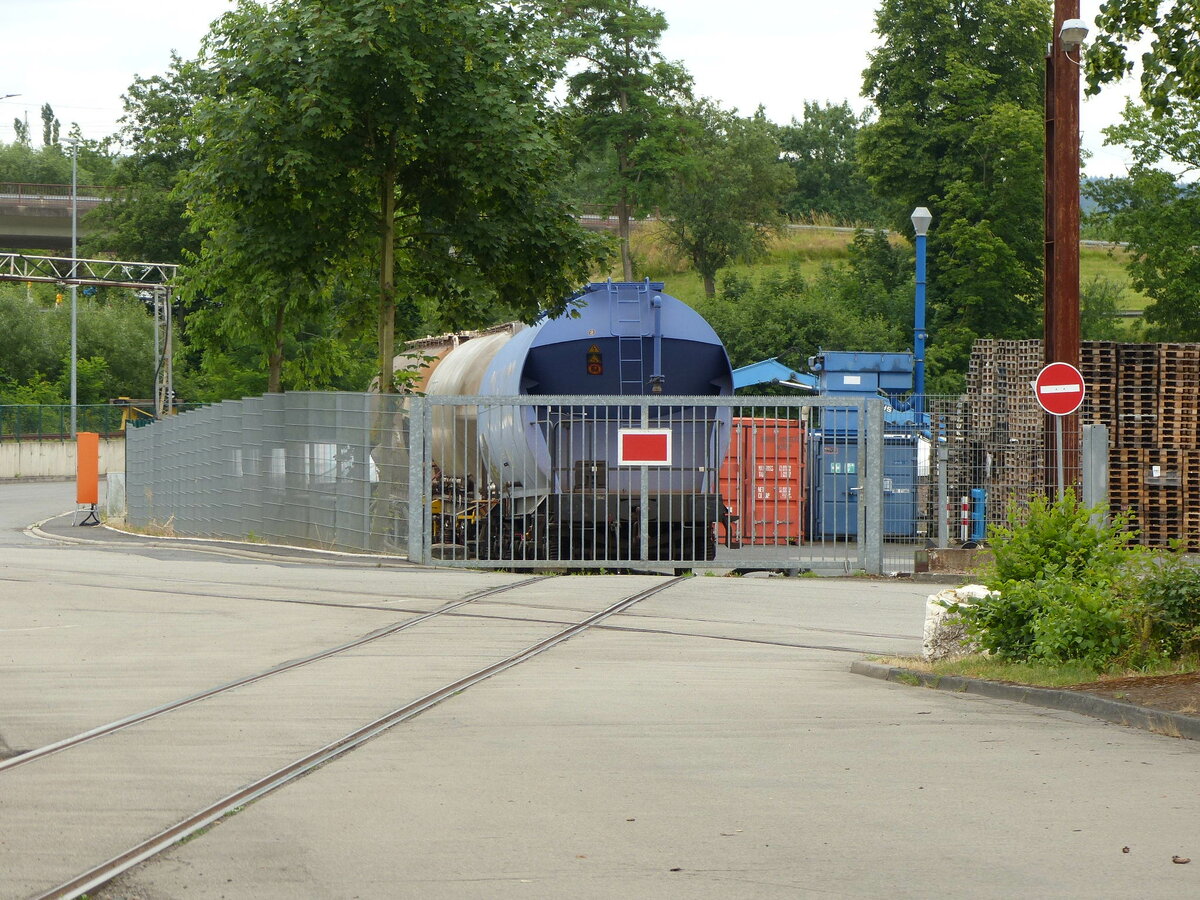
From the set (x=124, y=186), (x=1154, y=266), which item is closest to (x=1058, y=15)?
(x=1154, y=266)

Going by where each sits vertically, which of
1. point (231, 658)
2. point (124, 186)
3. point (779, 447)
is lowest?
point (231, 658)

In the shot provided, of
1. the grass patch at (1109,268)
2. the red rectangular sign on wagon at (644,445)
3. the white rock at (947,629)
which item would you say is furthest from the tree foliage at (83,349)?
the white rock at (947,629)

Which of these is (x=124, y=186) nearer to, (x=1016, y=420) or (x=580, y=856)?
(x=1016, y=420)

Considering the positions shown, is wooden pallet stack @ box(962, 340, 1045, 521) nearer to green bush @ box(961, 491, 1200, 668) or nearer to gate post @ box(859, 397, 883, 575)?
gate post @ box(859, 397, 883, 575)

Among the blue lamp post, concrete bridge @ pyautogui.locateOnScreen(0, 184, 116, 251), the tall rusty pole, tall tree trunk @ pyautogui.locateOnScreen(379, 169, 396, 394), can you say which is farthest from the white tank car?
concrete bridge @ pyautogui.locateOnScreen(0, 184, 116, 251)

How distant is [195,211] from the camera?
2462 centimetres

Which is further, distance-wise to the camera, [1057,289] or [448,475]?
[448,475]

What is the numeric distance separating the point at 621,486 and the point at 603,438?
2.19ft

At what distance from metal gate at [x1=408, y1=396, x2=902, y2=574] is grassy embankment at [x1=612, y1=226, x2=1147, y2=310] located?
202 ft

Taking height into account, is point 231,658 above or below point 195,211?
below

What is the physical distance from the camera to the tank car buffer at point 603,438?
19.5 meters

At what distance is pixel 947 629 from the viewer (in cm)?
1195

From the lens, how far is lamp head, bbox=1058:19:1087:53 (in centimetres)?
1603

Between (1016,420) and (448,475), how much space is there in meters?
9.93
